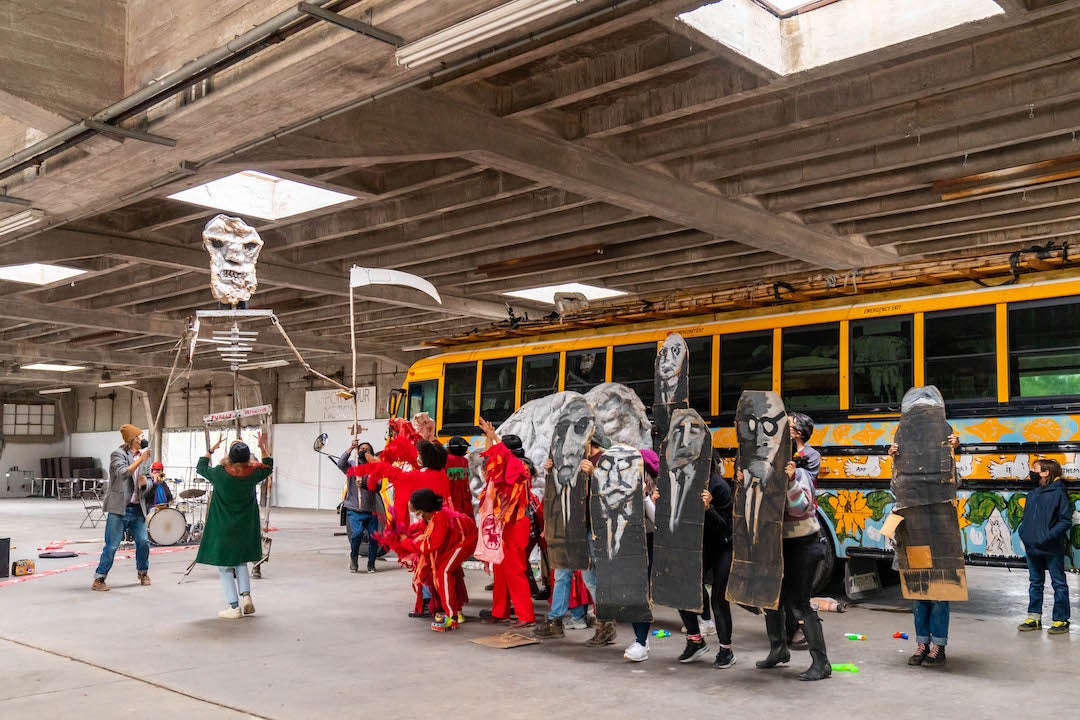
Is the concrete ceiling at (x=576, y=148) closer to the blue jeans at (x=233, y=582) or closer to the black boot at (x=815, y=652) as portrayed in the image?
the blue jeans at (x=233, y=582)

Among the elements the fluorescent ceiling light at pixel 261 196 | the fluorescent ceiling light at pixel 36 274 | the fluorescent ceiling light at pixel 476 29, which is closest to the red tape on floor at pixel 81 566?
the fluorescent ceiling light at pixel 36 274

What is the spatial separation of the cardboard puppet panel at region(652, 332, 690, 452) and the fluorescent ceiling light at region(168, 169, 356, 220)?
17.7 ft

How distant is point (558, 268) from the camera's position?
51.4 feet

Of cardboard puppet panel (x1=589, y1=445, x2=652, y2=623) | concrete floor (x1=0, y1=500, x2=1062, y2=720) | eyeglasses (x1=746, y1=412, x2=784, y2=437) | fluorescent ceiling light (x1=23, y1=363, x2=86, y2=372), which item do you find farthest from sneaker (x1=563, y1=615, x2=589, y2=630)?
fluorescent ceiling light (x1=23, y1=363, x2=86, y2=372)

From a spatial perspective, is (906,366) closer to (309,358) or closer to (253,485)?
(253,485)

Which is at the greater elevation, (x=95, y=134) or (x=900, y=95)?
(x=900, y=95)

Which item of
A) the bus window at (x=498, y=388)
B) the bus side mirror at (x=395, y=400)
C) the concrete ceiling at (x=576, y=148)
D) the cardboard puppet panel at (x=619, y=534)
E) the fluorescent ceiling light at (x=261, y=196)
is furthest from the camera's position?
the bus side mirror at (x=395, y=400)

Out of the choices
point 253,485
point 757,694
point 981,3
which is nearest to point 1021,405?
point 981,3

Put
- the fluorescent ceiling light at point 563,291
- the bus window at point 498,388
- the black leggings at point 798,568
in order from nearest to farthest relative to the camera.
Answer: the black leggings at point 798,568
the bus window at point 498,388
the fluorescent ceiling light at point 563,291

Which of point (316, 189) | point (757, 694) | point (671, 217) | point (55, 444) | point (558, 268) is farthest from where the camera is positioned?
point (55, 444)

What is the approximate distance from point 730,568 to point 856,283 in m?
4.08

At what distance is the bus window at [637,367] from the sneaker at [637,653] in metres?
4.40

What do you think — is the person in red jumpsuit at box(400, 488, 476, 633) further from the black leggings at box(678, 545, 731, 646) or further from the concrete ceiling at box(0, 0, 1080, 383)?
the concrete ceiling at box(0, 0, 1080, 383)

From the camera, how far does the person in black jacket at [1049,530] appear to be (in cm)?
772
